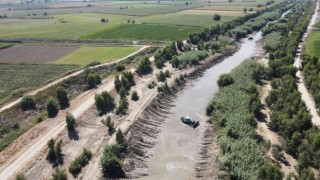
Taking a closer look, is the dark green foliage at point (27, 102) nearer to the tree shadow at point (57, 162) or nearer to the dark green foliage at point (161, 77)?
the tree shadow at point (57, 162)

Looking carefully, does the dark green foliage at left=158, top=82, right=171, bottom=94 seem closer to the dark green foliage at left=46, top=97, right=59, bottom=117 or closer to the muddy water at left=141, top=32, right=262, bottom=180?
the muddy water at left=141, top=32, right=262, bottom=180

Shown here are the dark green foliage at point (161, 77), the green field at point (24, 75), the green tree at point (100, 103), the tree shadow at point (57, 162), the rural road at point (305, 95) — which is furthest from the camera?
the dark green foliage at point (161, 77)

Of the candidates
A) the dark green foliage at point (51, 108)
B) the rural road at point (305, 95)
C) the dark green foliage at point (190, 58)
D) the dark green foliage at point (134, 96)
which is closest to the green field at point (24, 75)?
the dark green foliage at point (51, 108)

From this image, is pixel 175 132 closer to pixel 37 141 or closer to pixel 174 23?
pixel 37 141

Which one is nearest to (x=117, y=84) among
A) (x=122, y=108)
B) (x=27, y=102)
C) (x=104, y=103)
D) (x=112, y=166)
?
(x=104, y=103)

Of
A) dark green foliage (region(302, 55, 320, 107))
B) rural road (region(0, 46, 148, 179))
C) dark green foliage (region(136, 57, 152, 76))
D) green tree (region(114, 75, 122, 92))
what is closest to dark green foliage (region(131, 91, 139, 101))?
green tree (region(114, 75, 122, 92))

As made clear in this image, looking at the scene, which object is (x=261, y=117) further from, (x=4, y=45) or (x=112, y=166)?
(x=4, y=45)
